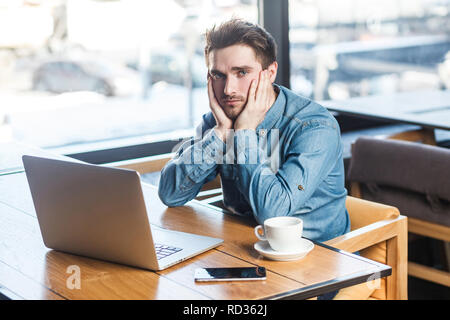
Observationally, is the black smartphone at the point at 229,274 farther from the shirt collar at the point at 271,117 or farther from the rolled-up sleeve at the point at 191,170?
the shirt collar at the point at 271,117

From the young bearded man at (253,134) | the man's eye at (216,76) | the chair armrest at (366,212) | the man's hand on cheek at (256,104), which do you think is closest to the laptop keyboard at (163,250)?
the young bearded man at (253,134)

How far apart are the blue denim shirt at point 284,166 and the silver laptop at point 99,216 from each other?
0.29 meters

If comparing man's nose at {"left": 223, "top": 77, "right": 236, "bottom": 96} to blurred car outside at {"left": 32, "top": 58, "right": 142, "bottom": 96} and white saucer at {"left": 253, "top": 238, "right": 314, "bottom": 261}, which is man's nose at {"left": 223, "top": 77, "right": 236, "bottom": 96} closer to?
white saucer at {"left": 253, "top": 238, "right": 314, "bottom": 261}

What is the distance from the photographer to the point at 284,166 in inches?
77.2

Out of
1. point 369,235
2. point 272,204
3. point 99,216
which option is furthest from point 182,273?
point 369,235

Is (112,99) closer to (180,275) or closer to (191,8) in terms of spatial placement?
(191,8)

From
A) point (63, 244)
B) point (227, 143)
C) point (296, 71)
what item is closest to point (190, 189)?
point (227, 143)

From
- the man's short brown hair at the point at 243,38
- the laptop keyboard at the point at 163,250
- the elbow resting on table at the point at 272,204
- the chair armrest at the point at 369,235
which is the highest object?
the man's short brown hair at the point at 243,38

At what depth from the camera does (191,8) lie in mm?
3443

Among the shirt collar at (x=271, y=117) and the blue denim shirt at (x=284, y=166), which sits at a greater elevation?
the shirt collar at (x=271, y=117)

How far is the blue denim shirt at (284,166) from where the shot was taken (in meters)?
1.92

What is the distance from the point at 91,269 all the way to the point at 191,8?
2.14m
